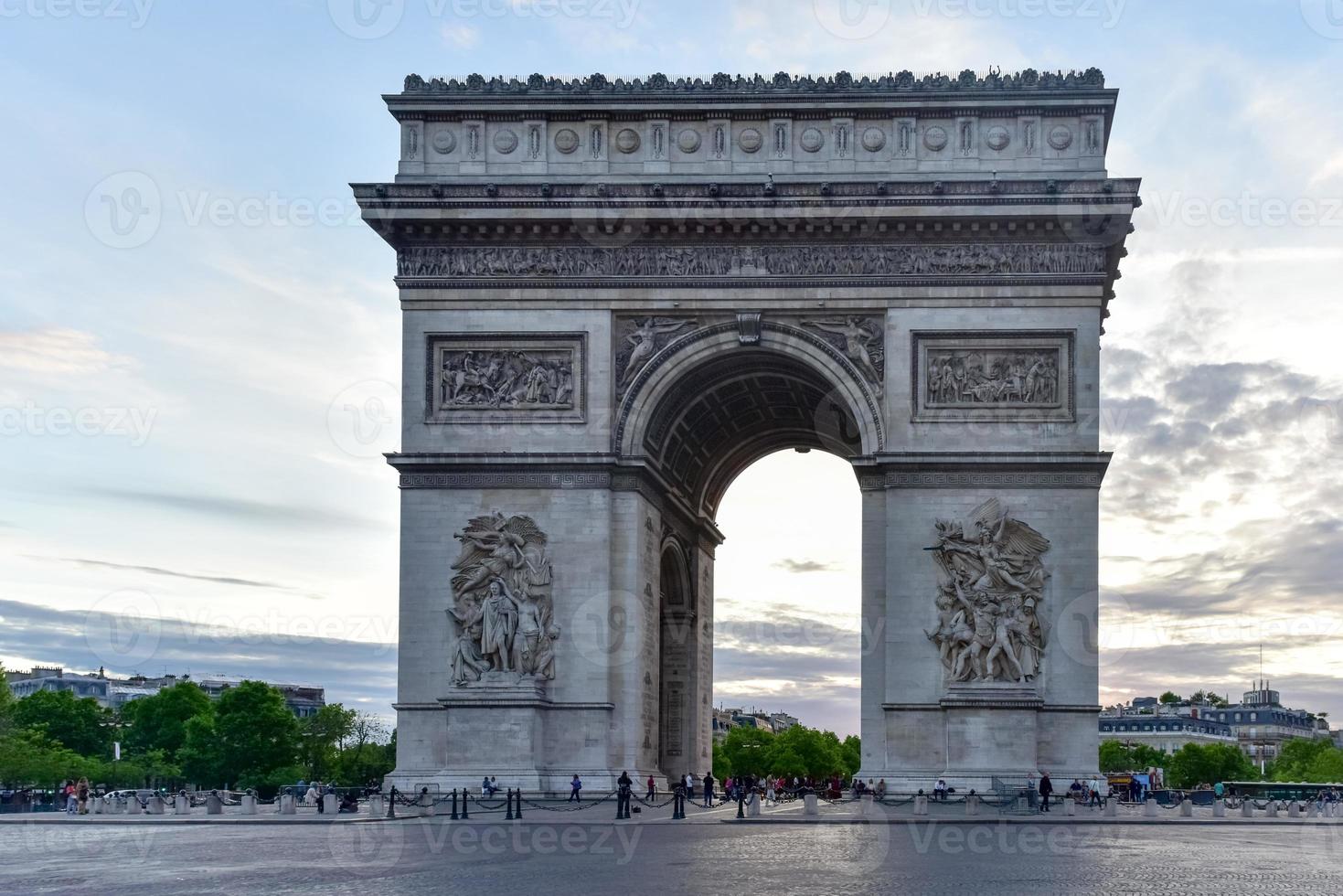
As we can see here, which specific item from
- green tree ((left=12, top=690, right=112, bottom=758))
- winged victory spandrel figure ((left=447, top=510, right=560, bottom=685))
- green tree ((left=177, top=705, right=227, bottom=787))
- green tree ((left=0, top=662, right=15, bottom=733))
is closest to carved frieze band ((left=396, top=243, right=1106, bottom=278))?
winged victory spandrel figure ((left=447, top=510, right=560, bottom=685))

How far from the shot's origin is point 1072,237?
4212cm

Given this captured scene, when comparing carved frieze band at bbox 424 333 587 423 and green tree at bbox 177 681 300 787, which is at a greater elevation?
carved frieze band at bbox 424 333 587 423

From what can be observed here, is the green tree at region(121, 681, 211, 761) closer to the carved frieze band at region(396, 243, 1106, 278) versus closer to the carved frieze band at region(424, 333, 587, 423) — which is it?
the carved frieze band at region(424, 333, 587, 423)

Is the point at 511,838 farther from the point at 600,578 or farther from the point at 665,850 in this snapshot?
the point at 600,578

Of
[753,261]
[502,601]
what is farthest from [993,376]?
[502,601]

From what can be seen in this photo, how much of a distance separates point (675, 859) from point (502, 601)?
16243 millimetres

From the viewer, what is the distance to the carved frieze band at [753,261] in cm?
4225

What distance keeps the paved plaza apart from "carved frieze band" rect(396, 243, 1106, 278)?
12917 mm

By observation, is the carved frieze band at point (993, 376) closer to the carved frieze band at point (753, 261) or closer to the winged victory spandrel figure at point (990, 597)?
the carved frieze band at point (753, 261)

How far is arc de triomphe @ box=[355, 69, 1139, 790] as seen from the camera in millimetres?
41125

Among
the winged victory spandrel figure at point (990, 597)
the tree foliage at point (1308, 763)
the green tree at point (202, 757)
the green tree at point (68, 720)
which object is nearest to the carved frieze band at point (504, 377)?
the winged victory spandrel figure at point (990, 597)

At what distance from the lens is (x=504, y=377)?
141 feet

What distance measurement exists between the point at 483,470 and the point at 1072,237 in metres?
14.8

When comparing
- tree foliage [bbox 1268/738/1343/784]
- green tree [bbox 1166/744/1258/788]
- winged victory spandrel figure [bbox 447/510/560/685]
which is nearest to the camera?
winged victory spandrel figure [bbox 447/510/560/685]
